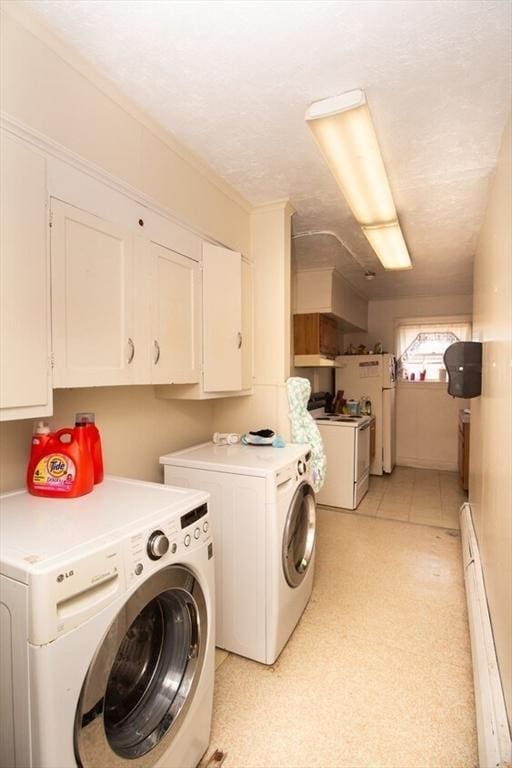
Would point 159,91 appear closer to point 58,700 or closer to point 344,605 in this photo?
point 58,700

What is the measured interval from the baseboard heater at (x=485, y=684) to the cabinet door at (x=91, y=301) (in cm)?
178

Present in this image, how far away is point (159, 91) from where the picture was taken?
1537 mm

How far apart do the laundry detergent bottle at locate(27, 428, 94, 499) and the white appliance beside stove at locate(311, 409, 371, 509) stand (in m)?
2.93

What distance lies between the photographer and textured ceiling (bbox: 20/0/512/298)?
3.92 feet

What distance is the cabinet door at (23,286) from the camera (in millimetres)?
1126

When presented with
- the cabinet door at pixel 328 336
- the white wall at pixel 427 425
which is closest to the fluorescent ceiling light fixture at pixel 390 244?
the cabinet door at pixel 328 336

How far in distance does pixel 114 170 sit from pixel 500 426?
6.47 feet

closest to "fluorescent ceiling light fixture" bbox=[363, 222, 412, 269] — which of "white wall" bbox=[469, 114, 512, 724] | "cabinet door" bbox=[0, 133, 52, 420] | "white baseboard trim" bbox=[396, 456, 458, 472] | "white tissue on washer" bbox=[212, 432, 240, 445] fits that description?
"white wall" bbox=[469, 114, 512, 724]

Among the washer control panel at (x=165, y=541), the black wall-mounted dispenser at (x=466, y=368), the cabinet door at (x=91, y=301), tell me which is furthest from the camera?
the black wall-mounted dispenser at (x=466, y=368)

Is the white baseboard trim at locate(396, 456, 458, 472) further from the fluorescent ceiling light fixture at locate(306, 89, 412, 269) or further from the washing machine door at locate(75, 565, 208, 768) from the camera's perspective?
the washing machine door at locate(75, 565, 208, 768)

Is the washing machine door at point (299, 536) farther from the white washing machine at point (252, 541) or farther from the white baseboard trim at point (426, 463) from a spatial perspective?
the white baseboard trim at point (426, 463)

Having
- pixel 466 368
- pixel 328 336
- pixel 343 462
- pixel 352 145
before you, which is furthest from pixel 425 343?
pixel 352 145

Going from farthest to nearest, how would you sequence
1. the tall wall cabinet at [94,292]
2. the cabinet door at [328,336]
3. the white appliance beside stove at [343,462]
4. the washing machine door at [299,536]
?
1. the cabinet door at [328,336]
2. the white appliance beside stove at [343,462]
3. the washing machine door at [299,536]
4. the tall wall cabinet at [94,292]

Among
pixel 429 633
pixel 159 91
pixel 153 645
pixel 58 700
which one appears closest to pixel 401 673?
pixel 429 633
